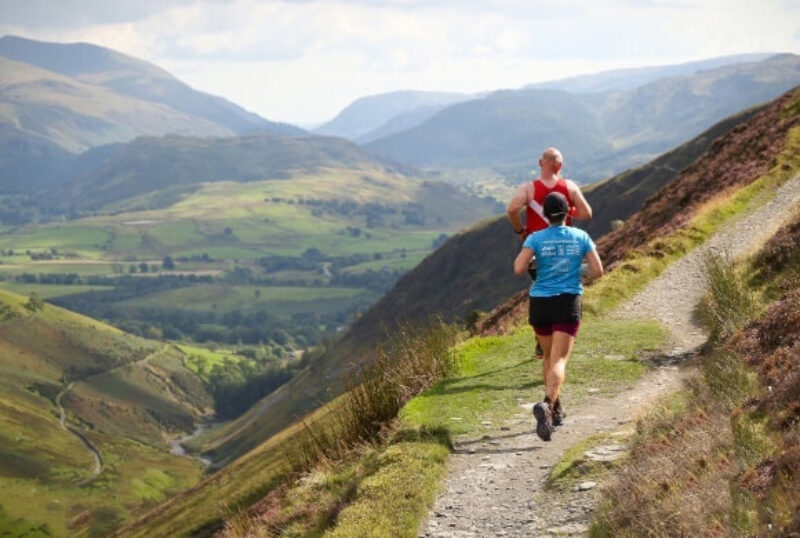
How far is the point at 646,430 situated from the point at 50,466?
661 ft

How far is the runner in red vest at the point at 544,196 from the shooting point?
1408cm

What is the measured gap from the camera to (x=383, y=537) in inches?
406

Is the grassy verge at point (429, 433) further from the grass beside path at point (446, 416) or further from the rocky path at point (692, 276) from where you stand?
the rocky path at point (692, 276)

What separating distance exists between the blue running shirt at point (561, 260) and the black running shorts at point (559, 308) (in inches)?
3.2

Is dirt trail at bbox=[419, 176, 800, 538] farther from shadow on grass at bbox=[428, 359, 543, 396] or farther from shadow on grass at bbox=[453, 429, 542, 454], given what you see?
shadow on grass at bbox=[428, 359, 543, 396]

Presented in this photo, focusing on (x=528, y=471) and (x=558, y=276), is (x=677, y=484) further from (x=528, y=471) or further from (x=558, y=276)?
(x=558, y=276)

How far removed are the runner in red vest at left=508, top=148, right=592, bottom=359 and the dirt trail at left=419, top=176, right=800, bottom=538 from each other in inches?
72.8

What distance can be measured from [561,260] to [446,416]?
3994 mm

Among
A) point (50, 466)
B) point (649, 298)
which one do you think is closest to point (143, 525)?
point (649, 298)

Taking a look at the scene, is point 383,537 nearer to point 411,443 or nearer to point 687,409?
point 411,443

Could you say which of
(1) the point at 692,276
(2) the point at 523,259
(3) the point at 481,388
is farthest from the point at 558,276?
(1) the point at 692,276

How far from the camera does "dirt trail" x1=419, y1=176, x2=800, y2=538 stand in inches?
399


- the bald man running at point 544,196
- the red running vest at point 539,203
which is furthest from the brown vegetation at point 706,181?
the bald man running at point 544,196

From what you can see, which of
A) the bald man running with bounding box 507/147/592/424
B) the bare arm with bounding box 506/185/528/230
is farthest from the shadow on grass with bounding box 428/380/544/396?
the bare arm with bounding box 506/185/528/230
